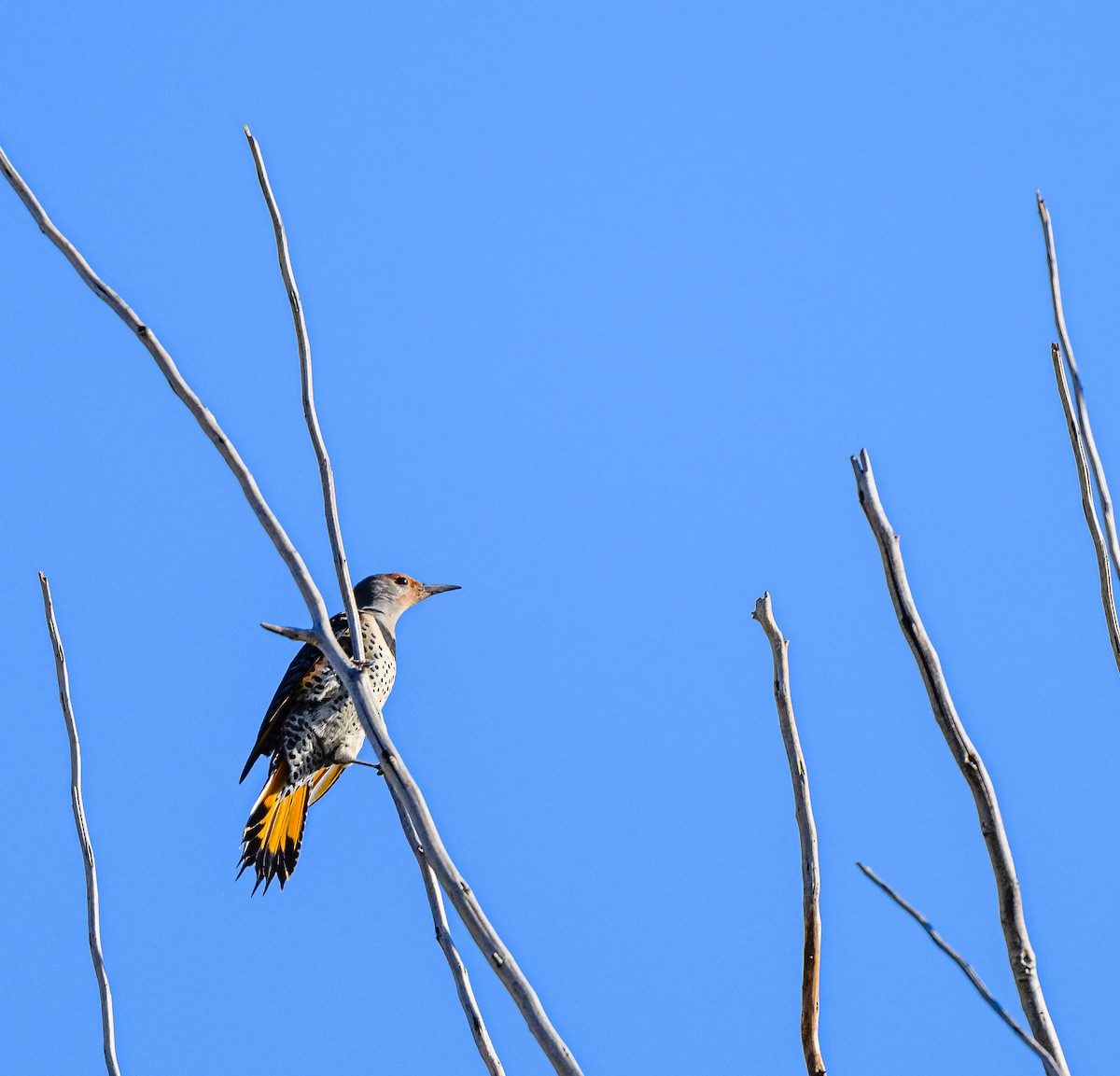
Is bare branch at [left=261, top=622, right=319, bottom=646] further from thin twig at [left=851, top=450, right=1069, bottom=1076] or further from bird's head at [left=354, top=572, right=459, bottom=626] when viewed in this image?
bird's head at [left=354, top=572, right=459, bottom=626]

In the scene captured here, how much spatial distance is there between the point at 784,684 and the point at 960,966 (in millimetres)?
813

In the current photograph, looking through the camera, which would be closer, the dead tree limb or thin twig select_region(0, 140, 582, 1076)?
thin twig select_region(0, 140, 582, 1076)

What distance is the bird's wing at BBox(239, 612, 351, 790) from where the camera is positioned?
260 inches

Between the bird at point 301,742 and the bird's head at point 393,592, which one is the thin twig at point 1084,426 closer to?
the bird at point 301,742

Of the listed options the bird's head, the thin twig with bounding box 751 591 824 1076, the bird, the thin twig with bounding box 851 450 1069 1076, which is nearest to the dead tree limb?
the thin twig with bounding box 751 591 824 1076

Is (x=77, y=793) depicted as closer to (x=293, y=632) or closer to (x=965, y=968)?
(x=293, y=632)

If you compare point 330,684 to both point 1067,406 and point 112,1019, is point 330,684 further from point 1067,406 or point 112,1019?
point 1067,406

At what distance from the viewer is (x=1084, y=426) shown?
2756mm

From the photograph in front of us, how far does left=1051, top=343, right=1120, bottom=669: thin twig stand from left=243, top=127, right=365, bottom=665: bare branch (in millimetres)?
1431

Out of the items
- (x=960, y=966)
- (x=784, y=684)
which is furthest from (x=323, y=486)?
(x=960, y=966)

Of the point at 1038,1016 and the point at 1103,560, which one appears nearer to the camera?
the point at 1038,1016

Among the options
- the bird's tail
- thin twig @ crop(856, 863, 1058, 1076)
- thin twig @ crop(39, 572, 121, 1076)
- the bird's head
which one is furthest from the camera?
the bird's head

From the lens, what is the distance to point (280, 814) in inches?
234

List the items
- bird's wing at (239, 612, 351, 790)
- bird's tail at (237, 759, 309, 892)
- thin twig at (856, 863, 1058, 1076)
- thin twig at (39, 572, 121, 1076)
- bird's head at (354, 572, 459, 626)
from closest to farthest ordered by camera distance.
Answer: thin twig at (856, 863, 1058, 1076), thin twig at (39, 572, 121, 1076), bird's tail at (237, 759, 309, 892), bird's wing at (239, 612, 351, 790), bird's head at (354, 572, 459, 626)
